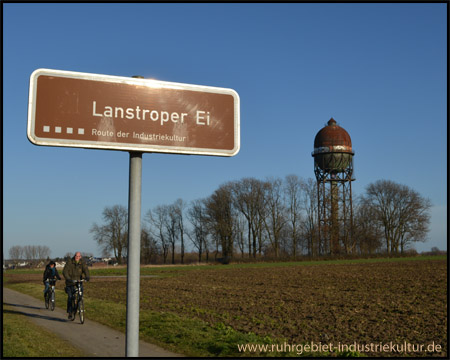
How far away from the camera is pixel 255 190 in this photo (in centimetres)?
8056

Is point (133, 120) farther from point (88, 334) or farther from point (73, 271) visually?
point (73, 271)

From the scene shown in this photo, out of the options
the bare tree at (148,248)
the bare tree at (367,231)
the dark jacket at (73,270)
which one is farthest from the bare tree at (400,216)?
the dark jacket at (73,270)

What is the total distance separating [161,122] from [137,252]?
0.82 meters

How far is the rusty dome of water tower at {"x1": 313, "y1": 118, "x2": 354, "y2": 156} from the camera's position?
71.4 meters

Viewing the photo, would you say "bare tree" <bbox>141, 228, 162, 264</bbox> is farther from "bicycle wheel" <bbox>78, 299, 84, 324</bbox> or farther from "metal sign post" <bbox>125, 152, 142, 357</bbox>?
"metal sign post" <bbox>125, 152, 142, 357</bbox>

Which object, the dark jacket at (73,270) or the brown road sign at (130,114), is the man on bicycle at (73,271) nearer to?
the dark jacket at (73,270)

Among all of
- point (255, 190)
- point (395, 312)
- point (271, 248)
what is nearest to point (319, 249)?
point (271, 248)

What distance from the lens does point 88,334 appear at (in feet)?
35.2

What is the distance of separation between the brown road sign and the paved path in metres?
6.47

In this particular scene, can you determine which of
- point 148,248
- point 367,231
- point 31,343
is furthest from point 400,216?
point 31,343

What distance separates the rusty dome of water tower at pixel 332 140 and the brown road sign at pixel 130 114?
230ft

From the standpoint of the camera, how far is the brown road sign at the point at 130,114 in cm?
268

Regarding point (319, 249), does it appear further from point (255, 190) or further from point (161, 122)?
point (161, 122)

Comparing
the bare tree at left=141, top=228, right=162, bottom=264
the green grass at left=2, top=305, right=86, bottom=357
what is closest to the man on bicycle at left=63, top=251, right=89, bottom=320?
the green grass at left=2, top=305, right=86, bottom=357
